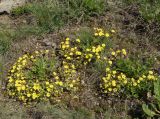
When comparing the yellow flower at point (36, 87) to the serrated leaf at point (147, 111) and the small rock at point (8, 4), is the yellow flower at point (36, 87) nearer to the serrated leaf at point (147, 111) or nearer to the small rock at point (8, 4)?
the serrated leaf at point (147, 111)

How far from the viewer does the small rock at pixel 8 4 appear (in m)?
7.77

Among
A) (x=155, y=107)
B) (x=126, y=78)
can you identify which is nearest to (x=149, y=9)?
(x=126, y=78)

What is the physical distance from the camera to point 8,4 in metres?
7.90

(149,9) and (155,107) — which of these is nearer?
(155,107)

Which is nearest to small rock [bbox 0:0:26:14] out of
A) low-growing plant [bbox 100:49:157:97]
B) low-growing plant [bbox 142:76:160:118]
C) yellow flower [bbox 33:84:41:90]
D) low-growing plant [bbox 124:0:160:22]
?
low-growing plant [bbox 124:0:160:22]

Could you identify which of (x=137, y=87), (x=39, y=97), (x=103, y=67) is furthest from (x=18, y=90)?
(x=137, y=87)

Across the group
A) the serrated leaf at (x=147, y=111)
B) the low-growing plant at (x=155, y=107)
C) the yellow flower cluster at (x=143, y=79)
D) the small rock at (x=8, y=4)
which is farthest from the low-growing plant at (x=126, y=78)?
the small rock at (x=8, y=4)

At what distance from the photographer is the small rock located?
7770mm

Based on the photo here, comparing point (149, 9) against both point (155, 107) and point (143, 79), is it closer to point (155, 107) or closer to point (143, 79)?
point (143, 79)

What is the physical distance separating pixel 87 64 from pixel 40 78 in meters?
0.78

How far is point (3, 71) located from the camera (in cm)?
655

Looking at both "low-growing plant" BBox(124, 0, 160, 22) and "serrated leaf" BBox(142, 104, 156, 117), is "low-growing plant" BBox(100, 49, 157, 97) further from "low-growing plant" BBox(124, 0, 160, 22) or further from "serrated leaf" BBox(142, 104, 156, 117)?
"low-growing plant" BBox(124, 0, 160, 22)

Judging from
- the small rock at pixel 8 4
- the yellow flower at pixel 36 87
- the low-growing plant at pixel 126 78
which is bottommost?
the yellow flower at pixel 36 87

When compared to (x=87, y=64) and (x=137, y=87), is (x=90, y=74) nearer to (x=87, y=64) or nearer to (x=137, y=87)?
(x=87, y=64)
